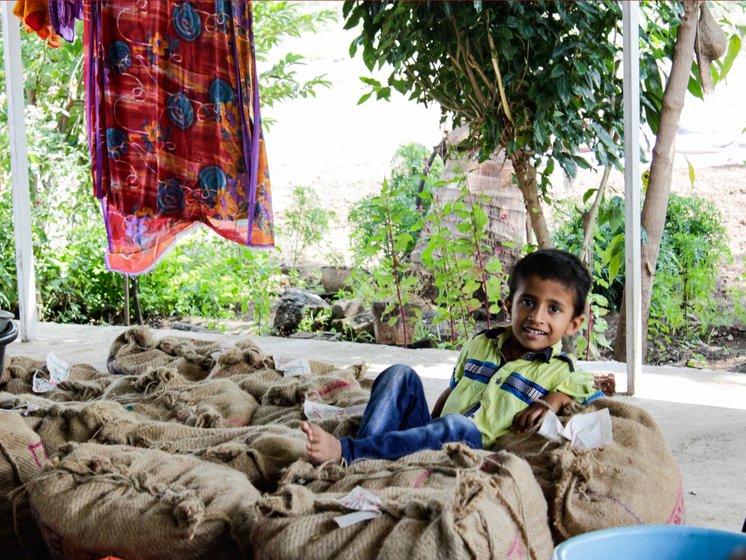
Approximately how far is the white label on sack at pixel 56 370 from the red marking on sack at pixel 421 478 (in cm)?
169

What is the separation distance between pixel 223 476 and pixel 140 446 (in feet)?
1.51

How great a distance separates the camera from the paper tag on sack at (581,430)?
2.24 m

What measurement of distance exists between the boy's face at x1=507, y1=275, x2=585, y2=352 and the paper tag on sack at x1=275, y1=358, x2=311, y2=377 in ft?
3.22

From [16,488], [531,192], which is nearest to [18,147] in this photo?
[531,192]

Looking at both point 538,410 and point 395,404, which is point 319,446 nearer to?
point 395,404

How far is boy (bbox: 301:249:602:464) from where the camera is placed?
241cm

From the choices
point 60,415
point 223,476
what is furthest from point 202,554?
point 60,415

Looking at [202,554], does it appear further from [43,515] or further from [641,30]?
[641,30]

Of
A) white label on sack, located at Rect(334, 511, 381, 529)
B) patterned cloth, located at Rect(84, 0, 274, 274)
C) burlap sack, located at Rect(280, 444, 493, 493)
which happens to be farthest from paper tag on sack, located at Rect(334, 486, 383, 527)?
patterned cloth, located at Rect(84, 0, 274, 274)

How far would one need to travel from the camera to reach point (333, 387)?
2979 millimetres

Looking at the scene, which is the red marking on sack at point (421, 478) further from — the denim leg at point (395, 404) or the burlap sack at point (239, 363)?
the burlap sack at point (239, 363)

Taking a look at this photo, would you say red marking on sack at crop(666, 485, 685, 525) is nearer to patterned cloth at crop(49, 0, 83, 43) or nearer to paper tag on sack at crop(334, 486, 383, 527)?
Result: paper tag on sack at crop(334, 486, 383, 527)

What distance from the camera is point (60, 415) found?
8.38 ft

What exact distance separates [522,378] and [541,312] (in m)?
0.19
